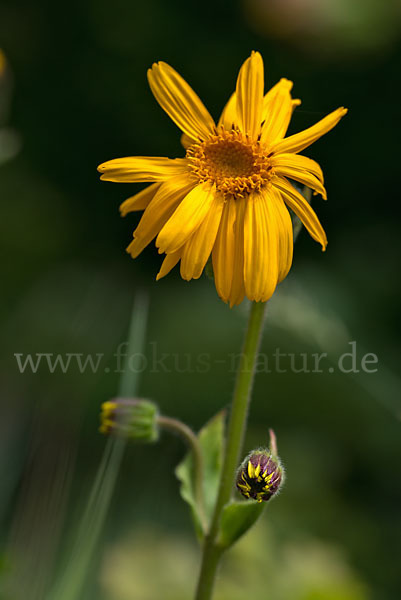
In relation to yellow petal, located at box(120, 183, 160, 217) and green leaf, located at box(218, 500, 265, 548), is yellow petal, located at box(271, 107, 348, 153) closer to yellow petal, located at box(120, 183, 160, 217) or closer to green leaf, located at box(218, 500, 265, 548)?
yellow petal, located at box(120, 183, 160, 217)

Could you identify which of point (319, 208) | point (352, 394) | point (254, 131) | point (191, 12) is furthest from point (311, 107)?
point (254, 131)

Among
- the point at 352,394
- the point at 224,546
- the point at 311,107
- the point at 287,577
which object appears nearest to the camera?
the point at 224,546

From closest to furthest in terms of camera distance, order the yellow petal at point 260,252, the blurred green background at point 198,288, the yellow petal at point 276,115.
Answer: the yellow petal at point 260,252, the yellow petal at point 276,115, the blurred green background at point 198,288

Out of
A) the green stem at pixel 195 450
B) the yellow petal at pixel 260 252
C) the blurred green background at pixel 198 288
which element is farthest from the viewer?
the blurred green background at pixel 198 288

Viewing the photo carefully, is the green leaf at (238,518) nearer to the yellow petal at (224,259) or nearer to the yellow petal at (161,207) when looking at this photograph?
the yellow petal at (224,259)

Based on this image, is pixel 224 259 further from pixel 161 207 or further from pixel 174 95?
pixel 174 95

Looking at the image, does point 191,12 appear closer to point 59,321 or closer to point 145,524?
point 59,321

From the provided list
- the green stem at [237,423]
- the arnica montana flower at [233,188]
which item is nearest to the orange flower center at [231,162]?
the arnica montana flower at [233,188]
